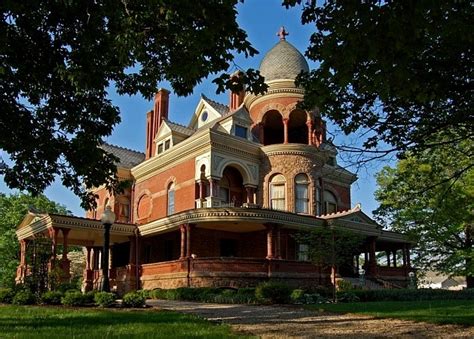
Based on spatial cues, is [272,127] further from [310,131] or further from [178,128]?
[178,128]

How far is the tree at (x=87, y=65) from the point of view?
7121 mm

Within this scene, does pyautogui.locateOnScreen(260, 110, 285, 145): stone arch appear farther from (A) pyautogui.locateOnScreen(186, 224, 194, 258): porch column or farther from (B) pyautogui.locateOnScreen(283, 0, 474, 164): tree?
(B) pyautogui.locateOnScreen(283, 0, 474, 164): tree

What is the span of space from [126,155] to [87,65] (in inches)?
1250

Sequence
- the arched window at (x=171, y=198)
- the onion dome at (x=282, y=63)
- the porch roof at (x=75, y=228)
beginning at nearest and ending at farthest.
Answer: the porch roof at (x=75, y=228) → the arched window at (x=171, y=198) → the onion dome at (x=282, y=63)

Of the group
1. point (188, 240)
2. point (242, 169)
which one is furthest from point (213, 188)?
point (188, 240)

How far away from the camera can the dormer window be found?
3288 cm

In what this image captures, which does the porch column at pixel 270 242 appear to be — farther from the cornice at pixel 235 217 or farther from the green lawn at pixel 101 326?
the green lawn at pixel 101 326

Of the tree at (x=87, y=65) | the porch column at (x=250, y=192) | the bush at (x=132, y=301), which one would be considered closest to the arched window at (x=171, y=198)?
the porch column at (x=250, y=192)

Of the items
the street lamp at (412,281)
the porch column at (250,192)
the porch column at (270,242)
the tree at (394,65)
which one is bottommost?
the street lamp at (412,281)

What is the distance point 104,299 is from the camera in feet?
50.8

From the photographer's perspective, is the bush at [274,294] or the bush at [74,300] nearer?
the bush at [74,300]

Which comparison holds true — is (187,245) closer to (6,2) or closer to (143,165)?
(143,165)

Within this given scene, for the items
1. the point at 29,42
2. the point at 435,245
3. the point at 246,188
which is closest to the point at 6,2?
the point at 29,42

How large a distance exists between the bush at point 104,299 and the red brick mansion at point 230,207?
31.3 feet
